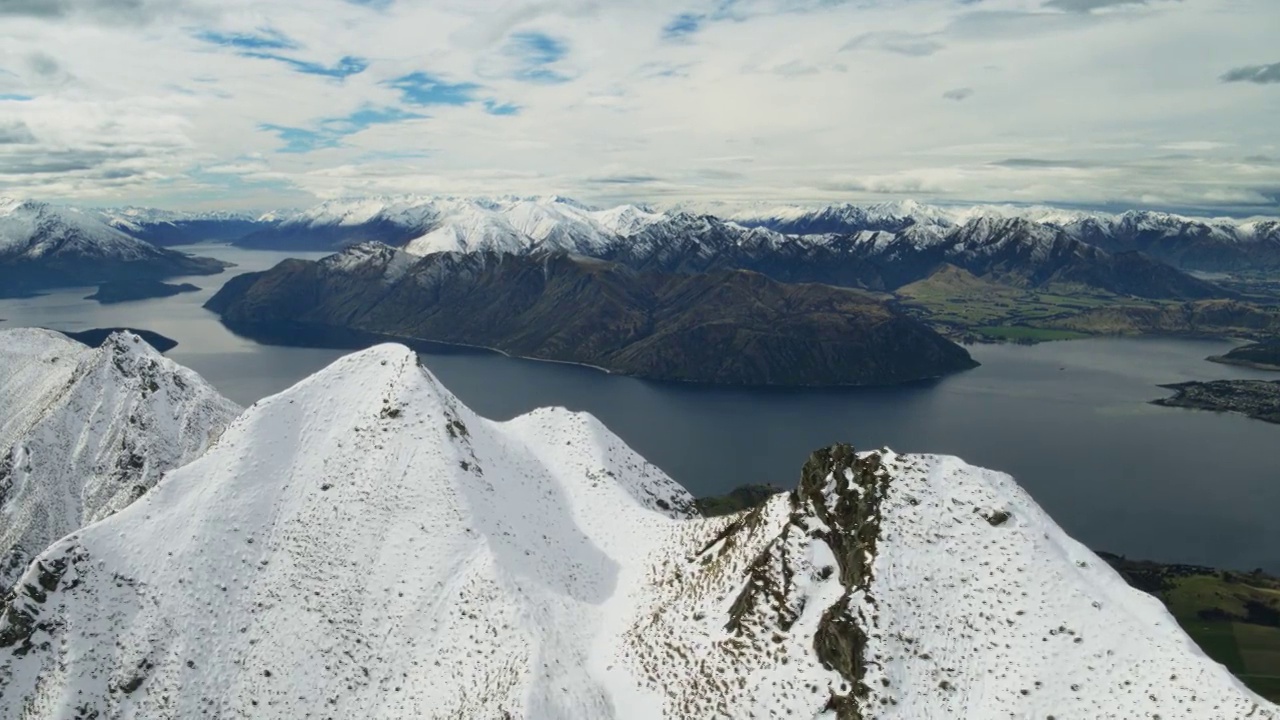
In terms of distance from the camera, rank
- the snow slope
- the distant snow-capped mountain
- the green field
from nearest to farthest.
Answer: the distant snow-capped mountain
the green field
the snow slope

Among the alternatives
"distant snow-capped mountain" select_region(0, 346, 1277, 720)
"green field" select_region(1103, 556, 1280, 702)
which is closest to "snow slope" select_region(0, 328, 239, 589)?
"distant snow-capped mountain" select_region(0, 346, 1277, 720)

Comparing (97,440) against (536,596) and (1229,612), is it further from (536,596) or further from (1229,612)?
(1229,612)

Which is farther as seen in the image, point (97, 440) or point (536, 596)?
point (97, 440)

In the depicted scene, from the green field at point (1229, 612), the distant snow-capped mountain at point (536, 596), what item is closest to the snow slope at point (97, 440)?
the distant snow-capped mountain at point (536, 596)

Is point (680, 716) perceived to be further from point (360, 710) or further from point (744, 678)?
point (360, 710)

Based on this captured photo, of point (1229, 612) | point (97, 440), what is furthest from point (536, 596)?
point (97, 440)

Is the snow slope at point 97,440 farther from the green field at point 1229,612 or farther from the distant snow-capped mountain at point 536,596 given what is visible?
the green field at point 1229,612

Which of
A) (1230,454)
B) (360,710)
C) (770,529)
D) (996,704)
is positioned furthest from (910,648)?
(1230,454)

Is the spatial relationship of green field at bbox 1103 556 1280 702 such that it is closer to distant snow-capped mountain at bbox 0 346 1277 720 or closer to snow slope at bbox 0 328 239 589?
distant snow-capped mountain at bbox 0 346 1277 720
